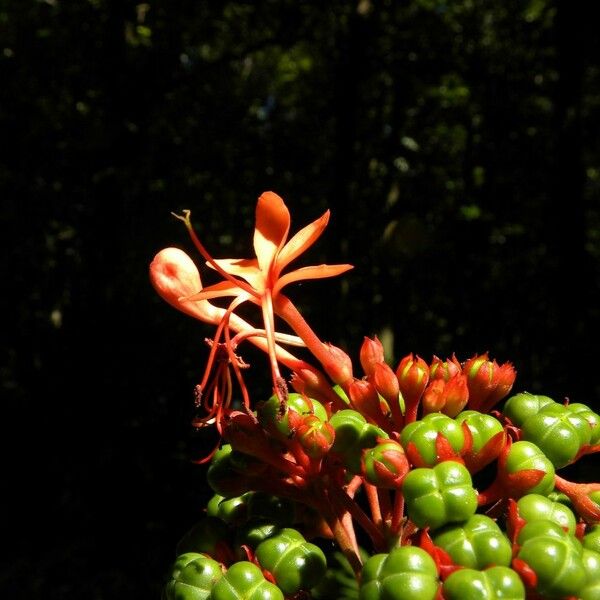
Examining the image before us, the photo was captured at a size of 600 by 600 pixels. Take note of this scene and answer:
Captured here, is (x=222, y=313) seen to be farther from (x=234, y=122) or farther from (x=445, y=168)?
(x=445, y=168)

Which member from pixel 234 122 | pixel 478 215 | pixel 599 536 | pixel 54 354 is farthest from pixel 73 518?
pixel 599 536

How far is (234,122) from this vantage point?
7473 mm

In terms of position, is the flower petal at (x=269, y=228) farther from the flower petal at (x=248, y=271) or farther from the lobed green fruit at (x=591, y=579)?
the lobed green fruit at (x=591, y=579)

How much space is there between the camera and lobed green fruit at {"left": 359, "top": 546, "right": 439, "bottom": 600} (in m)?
1.09

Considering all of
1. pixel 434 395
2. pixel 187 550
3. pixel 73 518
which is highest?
pixel 434 395

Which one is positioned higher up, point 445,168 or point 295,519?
point 445,168

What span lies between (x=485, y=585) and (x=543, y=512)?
0.22 meters

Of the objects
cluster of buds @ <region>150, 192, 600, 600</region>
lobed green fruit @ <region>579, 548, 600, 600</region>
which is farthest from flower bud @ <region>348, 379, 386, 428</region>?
lobed green fruit @ <region>579, 548, 600, 600</region>


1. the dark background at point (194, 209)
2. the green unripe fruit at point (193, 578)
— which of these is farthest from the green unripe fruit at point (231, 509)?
the dark background at point (194, 209)

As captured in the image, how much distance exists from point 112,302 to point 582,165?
4944mm

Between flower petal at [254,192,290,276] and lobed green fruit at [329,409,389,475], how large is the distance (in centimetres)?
32

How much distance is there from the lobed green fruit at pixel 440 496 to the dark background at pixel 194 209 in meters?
5.22

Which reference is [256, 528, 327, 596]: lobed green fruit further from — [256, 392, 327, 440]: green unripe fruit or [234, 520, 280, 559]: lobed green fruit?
[256, 392, 327, 440]: green unripe fruit

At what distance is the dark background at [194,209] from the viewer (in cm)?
658
